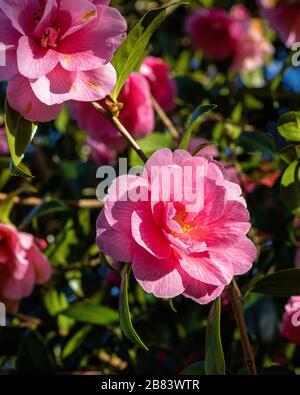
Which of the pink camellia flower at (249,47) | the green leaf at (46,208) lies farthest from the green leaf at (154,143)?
the pink camellia flower at (249,47)

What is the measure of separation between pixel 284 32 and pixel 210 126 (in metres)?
0.29

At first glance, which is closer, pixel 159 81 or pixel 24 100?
pixel 24 100

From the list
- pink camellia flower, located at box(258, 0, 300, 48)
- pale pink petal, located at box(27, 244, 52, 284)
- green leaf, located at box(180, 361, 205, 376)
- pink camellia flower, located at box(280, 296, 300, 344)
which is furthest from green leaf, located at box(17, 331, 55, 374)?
pink camellia flower, located at box(258, 0, 300, 48)

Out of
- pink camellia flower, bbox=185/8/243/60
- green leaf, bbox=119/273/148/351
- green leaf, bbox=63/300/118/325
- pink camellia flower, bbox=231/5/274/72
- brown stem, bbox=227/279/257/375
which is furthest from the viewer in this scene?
pink camellia flower, bbox=231/5/274/72

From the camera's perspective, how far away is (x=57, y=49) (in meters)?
0.90

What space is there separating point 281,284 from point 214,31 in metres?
1.08

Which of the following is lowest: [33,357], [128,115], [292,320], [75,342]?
[75,342]

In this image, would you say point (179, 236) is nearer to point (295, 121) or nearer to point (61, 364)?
point (295, 121)

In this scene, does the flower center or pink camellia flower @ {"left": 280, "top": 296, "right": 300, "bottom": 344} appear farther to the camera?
pink camellia flower @ {"left": 280, "top": 296, "right": 300, "bottom": 344}

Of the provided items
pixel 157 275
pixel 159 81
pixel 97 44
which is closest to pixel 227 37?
pixel 159 81

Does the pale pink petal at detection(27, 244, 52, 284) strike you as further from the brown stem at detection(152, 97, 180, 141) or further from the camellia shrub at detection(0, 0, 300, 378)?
the brown stem at detection(152, 97, 180, 141)

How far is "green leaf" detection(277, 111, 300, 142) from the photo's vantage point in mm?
968

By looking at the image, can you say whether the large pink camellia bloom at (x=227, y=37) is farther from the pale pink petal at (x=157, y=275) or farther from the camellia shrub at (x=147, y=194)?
the pale pink petal at (x=157, y=275)

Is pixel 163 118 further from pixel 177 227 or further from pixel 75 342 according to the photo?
pixel 177 227
